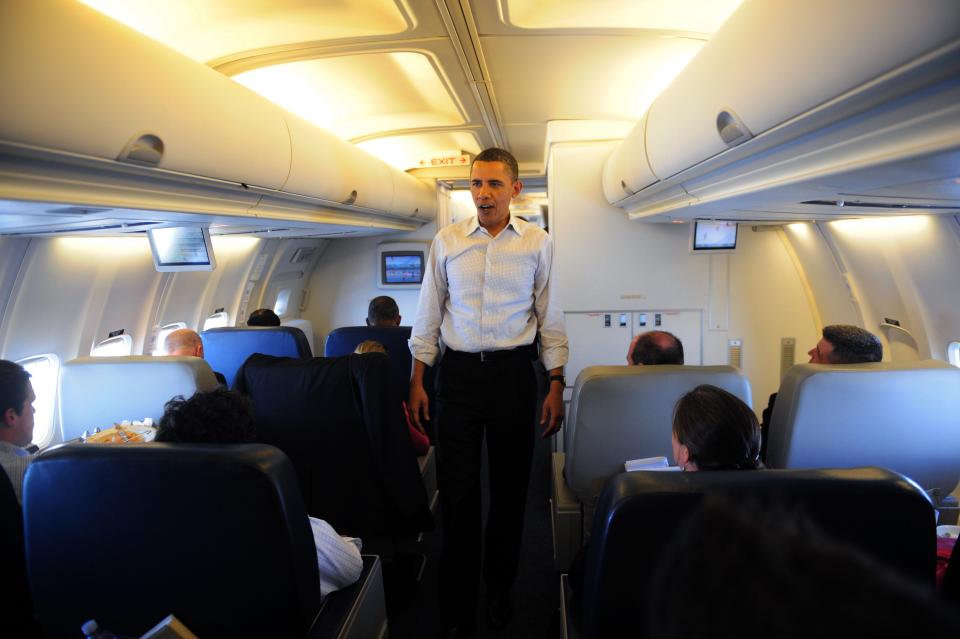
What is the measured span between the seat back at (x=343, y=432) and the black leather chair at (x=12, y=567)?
95 cm

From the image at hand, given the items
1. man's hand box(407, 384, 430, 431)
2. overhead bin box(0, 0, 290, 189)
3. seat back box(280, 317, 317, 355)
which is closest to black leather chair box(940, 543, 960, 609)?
man's hand box(407, 384, 430, 431)

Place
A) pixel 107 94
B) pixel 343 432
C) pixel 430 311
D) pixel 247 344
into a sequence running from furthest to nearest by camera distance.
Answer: pixel 247 344
pixel 343 432
pixel 430 311
pixel 107 94

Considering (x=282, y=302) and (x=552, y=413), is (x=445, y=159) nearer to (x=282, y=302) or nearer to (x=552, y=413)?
(x=282, y=302)

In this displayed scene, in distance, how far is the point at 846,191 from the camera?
5.58 ft

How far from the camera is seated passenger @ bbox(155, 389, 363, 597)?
1491mm

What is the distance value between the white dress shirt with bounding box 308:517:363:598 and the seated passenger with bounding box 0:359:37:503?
1216 mm

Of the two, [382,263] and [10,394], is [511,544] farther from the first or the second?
[382,263]

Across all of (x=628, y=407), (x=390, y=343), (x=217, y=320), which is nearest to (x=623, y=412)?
(x=628, y=407)

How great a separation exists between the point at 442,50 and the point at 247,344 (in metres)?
2.78

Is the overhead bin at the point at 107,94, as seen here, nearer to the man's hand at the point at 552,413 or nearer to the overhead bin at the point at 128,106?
the overhead bin at the point at 128,106

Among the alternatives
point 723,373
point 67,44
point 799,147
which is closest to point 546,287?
point 723,373

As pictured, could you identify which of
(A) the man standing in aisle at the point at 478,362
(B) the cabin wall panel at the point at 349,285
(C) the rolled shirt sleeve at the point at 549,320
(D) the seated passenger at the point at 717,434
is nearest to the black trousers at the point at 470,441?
(A) the man standing in aisle at the point at 478,362

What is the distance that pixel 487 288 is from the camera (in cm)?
210

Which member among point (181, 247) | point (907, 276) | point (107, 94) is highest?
point (107, 94)
